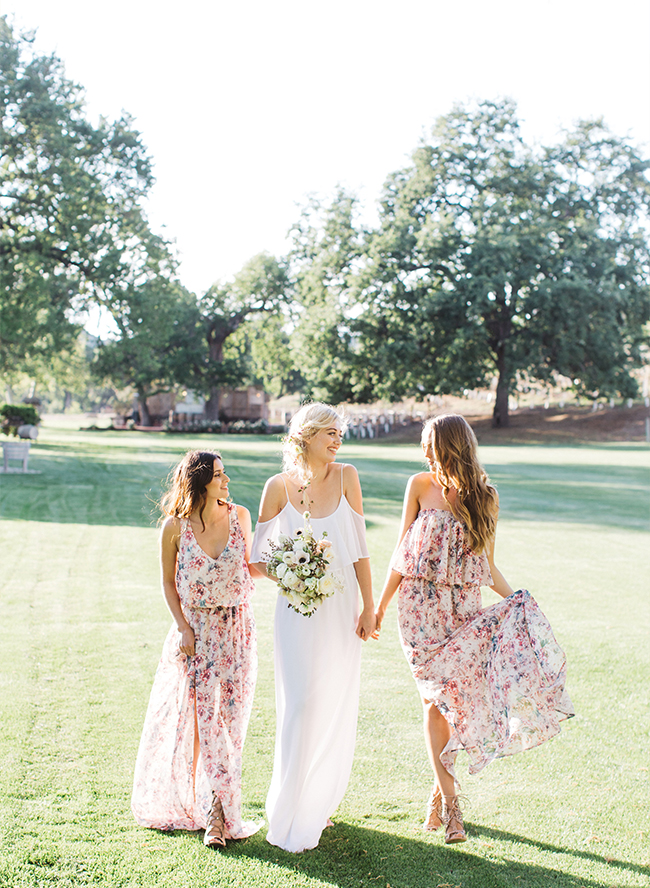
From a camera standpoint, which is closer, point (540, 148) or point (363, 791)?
point (363, 791)

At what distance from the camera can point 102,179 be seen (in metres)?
32.0

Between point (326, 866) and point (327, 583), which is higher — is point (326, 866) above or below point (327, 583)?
below

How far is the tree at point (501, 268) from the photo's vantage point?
4144cm

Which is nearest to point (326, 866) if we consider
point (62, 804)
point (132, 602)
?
point (62, 804)

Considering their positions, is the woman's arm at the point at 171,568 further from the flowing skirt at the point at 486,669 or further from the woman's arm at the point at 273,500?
the flowing skirt at the point at 486,669

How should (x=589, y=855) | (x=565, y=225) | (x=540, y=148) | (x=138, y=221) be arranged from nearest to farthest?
(x=589, y=855), (x=138, y=221), (x=565, y=225), (x=540, y=148)

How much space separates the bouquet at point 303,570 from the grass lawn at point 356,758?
3.54 ft

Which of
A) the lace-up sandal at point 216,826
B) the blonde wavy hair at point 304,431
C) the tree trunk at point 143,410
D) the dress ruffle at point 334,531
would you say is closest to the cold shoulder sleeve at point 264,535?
the dress ruffle at point 334,531

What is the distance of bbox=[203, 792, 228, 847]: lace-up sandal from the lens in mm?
3457

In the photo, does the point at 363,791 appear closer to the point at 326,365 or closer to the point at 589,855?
the point at 589,855

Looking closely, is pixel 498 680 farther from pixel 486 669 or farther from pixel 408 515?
pixel 408 515

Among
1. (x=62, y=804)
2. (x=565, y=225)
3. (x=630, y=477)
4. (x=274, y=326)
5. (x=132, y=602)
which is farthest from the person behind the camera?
(x=274, y=326)

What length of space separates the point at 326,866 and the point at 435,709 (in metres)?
0.81

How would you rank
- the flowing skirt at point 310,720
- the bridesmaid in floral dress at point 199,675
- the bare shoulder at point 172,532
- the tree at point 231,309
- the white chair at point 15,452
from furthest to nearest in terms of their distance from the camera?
the tree at point 231,309, the white chair at point 15,452, the bare shoulder at point 172,532, the bridesmaid in floral dress at point 199,675, the flowing skirt at point 310,720
